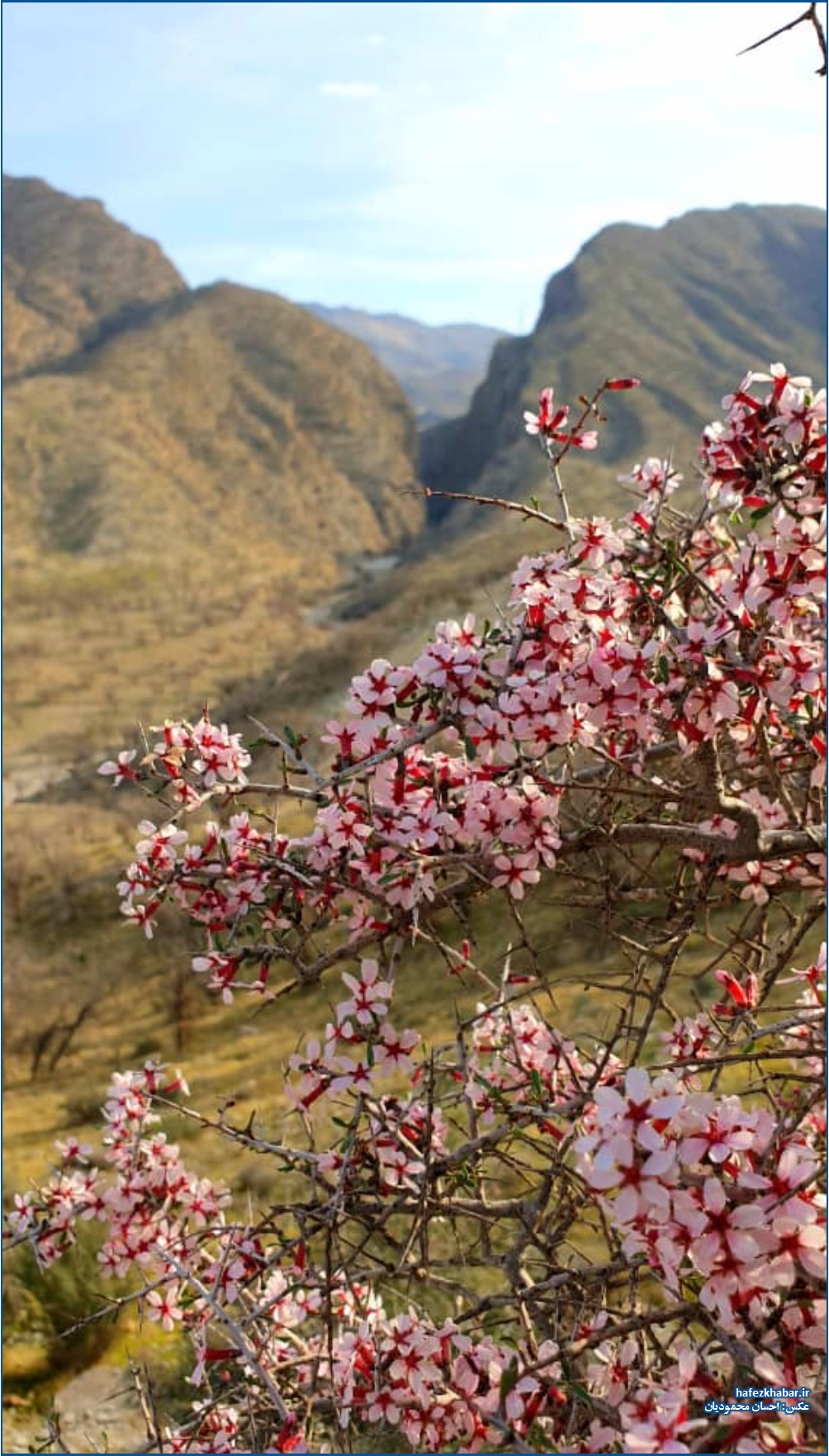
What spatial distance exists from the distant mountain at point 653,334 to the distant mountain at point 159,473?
9.74m

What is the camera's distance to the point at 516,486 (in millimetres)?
66562

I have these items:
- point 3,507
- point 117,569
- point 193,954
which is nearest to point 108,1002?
point 193,954

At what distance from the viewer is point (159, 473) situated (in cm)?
8769

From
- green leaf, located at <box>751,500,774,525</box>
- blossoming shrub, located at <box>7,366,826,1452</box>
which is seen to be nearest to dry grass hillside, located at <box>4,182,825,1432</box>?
blossoming shrub, located at <box>7,366,826,1452</box>

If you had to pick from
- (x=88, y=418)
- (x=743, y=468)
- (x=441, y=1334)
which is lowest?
(x=441, y=1334)

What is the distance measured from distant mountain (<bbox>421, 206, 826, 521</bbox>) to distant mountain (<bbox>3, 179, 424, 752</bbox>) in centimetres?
974

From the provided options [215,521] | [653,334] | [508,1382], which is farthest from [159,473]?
[508,1382]

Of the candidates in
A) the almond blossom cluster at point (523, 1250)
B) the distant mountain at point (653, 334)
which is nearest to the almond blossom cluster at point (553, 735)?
the almond blossom cluster at point (523, 1250)

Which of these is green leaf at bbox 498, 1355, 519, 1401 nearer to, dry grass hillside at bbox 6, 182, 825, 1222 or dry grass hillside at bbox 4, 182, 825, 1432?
dry grass hillside at bbox 4, 182, 825, 1432

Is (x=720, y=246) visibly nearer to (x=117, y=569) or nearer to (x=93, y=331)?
(x=93, y=331)

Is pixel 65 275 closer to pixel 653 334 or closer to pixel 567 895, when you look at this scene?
pixel 653 334

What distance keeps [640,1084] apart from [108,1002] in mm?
18829

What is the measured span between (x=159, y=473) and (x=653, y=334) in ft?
144

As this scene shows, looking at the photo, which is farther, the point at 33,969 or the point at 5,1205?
the point at 33,969
